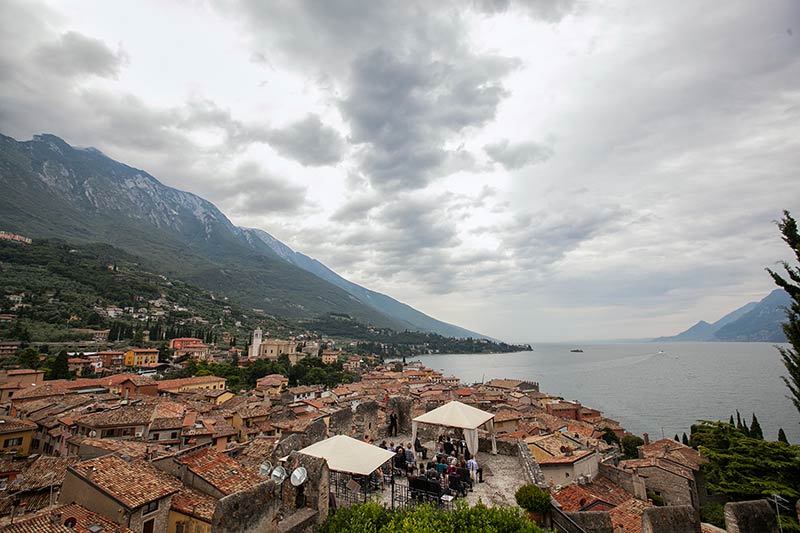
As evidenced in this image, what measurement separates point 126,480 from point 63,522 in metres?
2.55

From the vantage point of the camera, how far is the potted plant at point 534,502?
8.62 metres

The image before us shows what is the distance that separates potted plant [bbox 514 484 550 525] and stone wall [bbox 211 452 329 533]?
14.6 feet

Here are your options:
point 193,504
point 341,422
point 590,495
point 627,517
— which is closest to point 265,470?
point 341,422

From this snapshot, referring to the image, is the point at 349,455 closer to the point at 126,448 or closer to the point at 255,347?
the point at 126,448

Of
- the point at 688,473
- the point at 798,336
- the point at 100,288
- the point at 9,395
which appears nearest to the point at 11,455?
the point at 9,395

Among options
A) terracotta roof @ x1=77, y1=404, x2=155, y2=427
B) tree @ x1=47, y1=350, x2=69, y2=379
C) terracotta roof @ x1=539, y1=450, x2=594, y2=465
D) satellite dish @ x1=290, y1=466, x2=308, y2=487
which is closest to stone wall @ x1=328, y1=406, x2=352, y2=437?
satellite dish @ x1=290, y1=466, x2=308, y2=487

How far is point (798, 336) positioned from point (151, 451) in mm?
29196

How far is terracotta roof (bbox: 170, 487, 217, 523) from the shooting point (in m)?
14.4

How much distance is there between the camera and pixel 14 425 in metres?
27.8

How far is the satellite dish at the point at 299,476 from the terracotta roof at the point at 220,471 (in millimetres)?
10335

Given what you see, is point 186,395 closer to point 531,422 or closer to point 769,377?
point 531,422

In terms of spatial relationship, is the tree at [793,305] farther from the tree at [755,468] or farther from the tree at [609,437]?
the tree at [609,437]

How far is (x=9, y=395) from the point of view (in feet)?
129

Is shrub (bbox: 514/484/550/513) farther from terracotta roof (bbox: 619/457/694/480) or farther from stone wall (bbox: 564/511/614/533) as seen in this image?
terracotta roof (bbox: 619/457/694/480)
